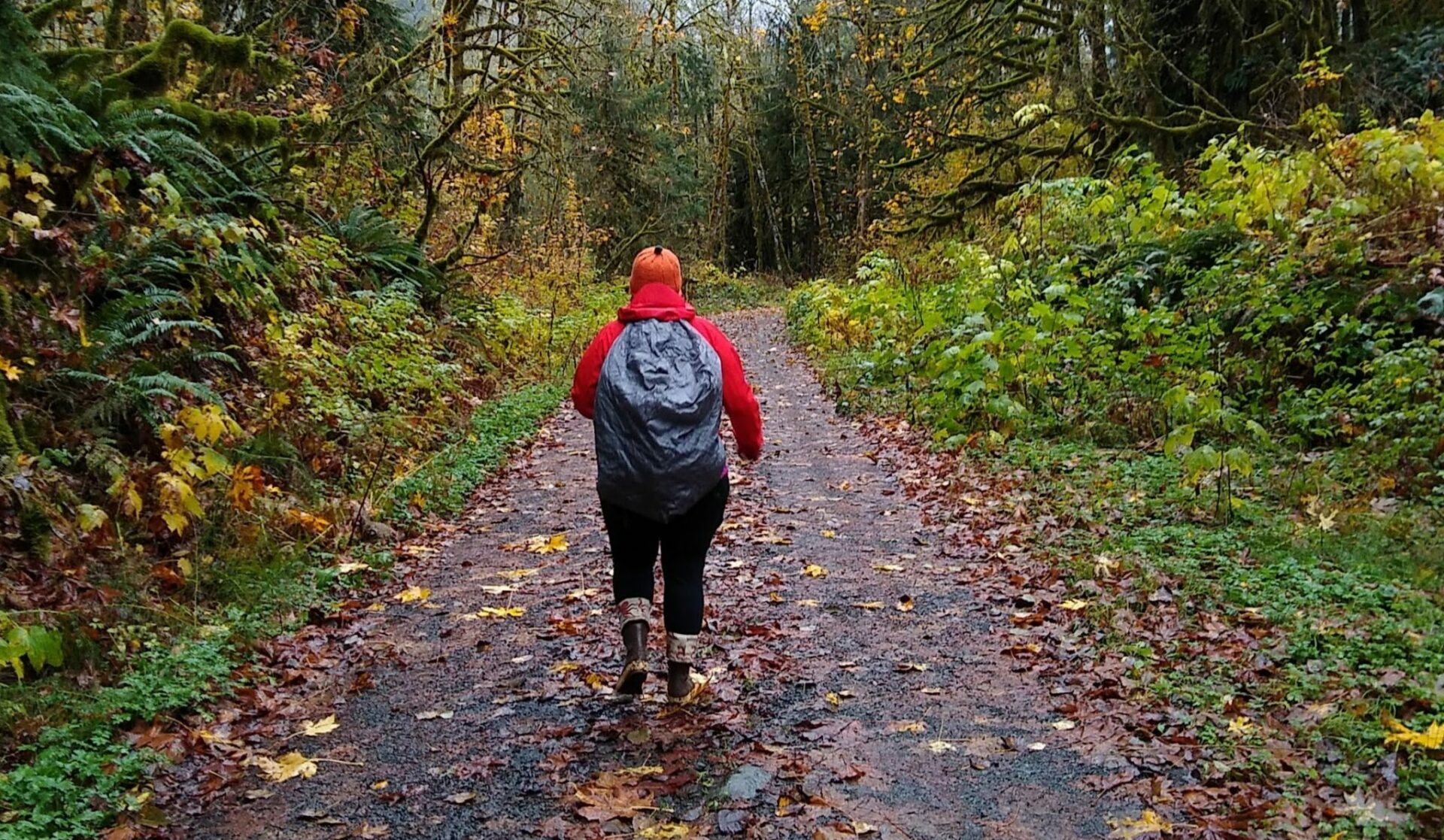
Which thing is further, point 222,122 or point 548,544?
point 222,122

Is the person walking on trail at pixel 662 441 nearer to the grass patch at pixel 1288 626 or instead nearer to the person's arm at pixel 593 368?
the person's arm at pixel 593 368

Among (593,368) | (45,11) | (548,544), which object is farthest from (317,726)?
(45,11)

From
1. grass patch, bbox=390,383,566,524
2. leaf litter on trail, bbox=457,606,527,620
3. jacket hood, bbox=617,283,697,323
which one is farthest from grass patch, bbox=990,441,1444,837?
grass patch, bbox=390,383,566,524

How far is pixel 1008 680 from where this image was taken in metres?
4.80

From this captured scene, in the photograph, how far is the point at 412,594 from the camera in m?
6.27

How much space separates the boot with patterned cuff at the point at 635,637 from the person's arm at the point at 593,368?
881mm

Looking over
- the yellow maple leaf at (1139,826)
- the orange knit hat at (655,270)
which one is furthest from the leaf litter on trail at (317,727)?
the yellow maple leaf at (1139,826)

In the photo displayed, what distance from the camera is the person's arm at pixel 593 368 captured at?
174 inches

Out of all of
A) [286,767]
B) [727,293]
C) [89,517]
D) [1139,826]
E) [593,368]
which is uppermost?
[727,293]

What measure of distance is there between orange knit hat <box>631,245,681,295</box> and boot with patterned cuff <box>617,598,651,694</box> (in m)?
1.43

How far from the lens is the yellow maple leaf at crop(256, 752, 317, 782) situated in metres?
4.01

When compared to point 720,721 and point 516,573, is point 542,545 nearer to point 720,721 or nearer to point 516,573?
point 516,573

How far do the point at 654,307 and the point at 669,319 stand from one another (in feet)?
0.28

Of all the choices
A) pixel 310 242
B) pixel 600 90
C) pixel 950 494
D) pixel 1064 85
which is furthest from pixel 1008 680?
pixel 600 90
